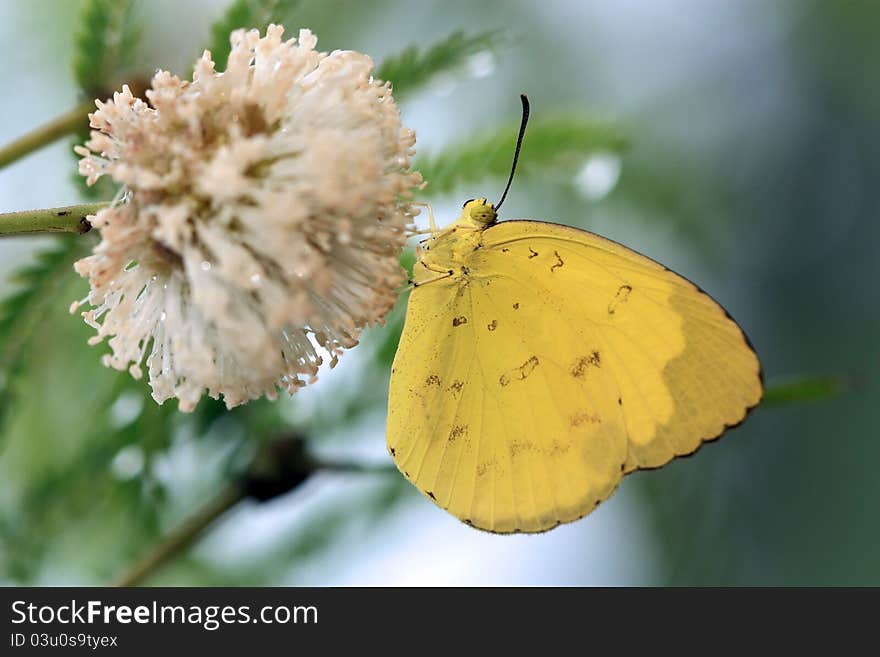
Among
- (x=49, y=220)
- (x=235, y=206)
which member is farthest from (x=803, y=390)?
(x=49, y=220)

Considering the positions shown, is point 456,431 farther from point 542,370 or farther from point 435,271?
point 435,271

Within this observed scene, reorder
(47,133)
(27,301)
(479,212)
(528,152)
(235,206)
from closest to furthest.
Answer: (235,206) < (47,133) < (27,301) < (528,152) < (479,212)

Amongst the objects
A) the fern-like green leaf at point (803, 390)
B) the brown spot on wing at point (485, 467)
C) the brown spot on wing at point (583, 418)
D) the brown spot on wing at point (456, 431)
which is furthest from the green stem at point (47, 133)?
the fern-like green leaf at point (803, 390)

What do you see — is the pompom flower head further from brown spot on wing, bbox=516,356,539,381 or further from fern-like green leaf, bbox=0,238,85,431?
brown spot on wing, bbox=516,356,539,381

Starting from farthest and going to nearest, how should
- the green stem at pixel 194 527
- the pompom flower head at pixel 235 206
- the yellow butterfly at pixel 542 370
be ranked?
the yellow butterfly at pixel 542 370, the green stem at pixel 194 527, the pompom flower head at pixel 235 206

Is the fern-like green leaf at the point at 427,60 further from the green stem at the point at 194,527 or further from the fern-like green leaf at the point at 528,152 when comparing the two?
the green stem at the point at 194,527

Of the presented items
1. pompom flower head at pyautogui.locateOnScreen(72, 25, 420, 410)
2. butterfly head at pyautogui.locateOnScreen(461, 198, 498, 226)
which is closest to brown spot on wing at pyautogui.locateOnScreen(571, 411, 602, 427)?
butterfly head at pyautogui.locateOnScreen(461, 198, 498, 226)

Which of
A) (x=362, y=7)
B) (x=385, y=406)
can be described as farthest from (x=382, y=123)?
(x=362, y=7)

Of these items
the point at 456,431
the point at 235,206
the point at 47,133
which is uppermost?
the point at 47,133
